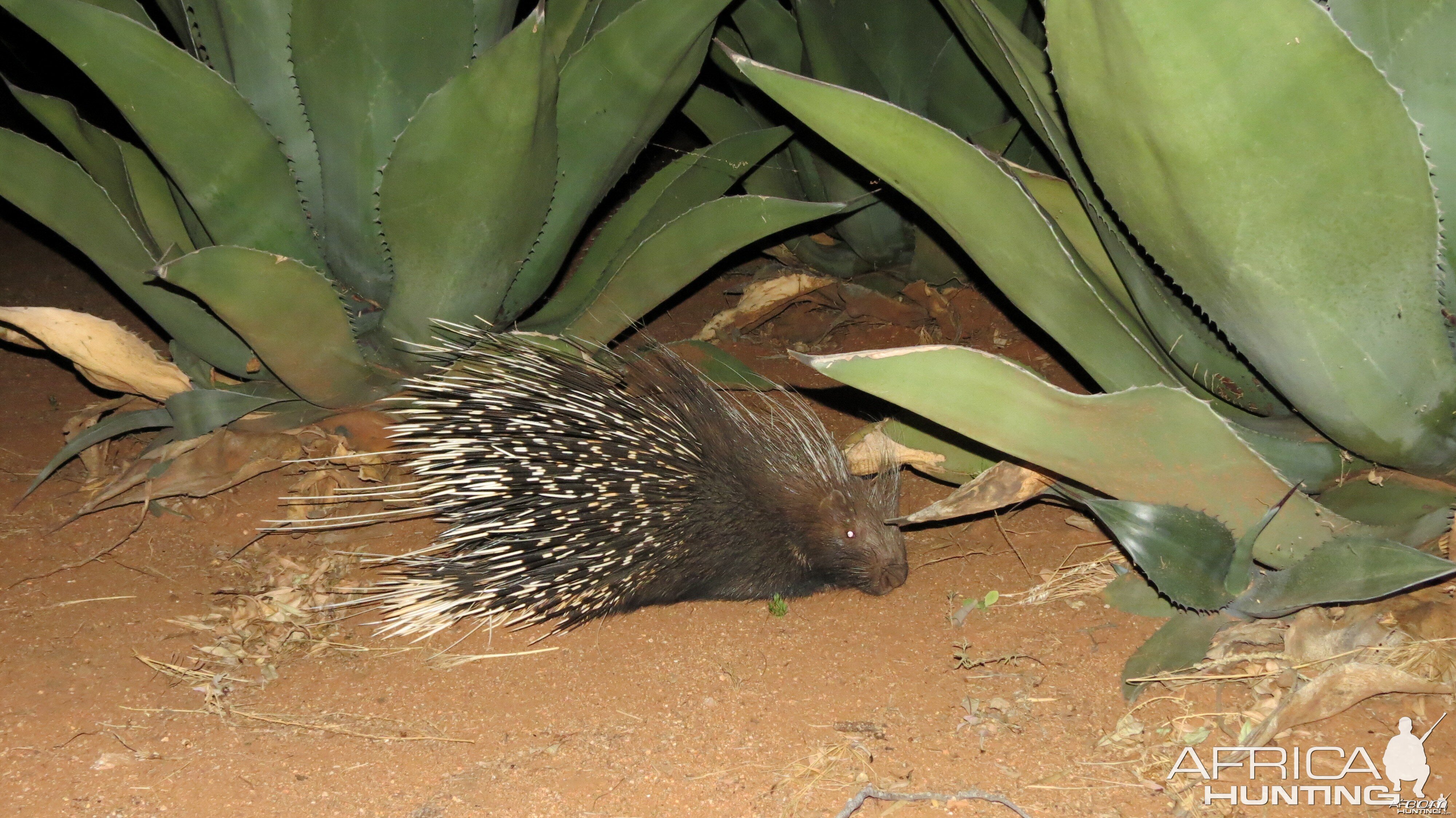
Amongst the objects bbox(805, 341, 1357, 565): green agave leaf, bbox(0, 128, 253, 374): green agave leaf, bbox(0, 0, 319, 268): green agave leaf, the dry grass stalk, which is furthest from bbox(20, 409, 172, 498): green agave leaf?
bbox(805, 341, 1357, 565): green agave leaf

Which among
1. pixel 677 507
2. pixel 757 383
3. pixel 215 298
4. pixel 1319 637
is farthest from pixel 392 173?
pixel 1319 637

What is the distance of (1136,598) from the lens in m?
2.16

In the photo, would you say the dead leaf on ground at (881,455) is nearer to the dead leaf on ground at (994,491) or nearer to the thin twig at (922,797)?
the dead leaf on ground at (994,491)

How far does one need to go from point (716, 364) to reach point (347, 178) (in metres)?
1.10

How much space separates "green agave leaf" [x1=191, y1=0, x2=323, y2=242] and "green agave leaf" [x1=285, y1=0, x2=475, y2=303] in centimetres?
5

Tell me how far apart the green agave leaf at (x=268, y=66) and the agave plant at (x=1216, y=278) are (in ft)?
4.23

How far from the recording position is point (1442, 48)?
1.45 meters

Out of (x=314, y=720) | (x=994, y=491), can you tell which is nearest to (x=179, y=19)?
(x=314, y=720)

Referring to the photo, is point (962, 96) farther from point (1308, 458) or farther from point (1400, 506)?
point (1400, 506)

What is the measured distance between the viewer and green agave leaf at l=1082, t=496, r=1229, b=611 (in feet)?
5.66

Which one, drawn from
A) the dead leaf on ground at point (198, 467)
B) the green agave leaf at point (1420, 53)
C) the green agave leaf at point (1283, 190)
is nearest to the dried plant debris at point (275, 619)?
the dead leaf on ground at point (198, 467)

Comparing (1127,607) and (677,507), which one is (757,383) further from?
(1127,607)

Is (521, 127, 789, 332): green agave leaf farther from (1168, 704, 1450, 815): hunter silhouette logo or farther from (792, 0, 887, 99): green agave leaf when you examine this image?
(1168, 704, 1450, 815): hunter silhouette logo

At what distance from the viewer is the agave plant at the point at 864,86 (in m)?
2.86
